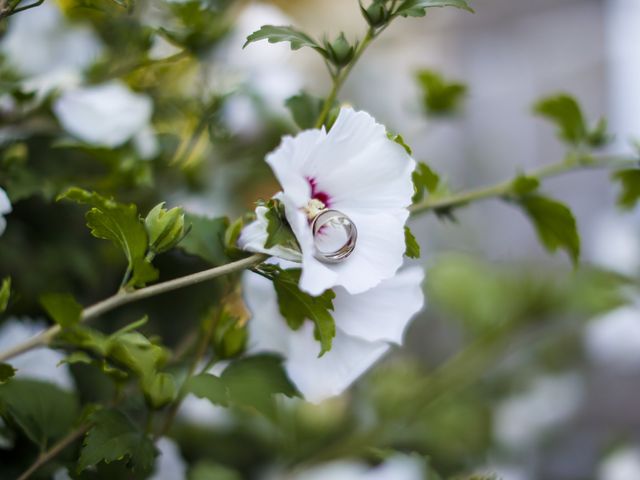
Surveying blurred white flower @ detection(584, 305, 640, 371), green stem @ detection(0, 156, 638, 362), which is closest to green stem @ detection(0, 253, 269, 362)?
green stem @ detection(0, 156, 638, 362)

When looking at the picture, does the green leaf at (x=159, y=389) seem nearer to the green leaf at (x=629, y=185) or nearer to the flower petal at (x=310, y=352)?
the flower petal at (x=310, y=352)

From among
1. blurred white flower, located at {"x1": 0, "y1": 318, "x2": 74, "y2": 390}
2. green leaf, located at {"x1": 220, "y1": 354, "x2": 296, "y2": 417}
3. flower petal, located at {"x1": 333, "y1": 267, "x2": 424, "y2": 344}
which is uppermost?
flower petal, located at {"x1": 333, "y1": 267, "x2": 424, "y2": 344}

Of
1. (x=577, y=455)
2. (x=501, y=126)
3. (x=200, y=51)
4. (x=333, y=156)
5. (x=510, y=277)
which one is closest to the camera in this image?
(x=333, y=156)

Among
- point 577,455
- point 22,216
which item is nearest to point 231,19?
point 22,216

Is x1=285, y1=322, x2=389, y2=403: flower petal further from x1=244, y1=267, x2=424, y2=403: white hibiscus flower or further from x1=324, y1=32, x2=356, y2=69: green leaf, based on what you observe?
x1=324, y1=32, x2=356, y2=69: green leaf

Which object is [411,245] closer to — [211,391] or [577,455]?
[211,391]

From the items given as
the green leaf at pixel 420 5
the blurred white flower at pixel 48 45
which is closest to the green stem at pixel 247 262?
the green leaf at pixel 420 5
